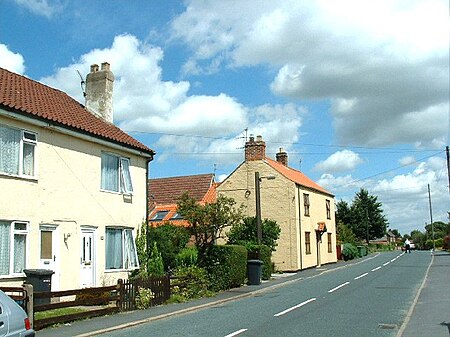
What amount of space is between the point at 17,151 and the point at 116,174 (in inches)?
208

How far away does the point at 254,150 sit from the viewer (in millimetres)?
39500

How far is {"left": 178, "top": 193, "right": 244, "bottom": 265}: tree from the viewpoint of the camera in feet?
73.6

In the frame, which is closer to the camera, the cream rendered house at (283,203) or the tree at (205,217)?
the tree at (205,217)

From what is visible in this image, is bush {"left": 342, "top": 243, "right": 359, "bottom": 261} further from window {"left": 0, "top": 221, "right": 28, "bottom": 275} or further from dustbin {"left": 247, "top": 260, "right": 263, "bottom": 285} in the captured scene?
window {"left": 0, "top": 221, "right": 28, "bottom": 275}

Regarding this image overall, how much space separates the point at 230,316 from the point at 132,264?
7.59 m

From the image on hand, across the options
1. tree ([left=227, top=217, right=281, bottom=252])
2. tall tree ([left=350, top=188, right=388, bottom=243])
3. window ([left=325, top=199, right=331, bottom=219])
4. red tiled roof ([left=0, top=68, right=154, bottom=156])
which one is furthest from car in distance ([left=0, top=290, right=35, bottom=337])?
tall tree ([left=350, top=188, right=388, bottom=243])

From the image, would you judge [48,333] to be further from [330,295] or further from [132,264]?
[330,295]

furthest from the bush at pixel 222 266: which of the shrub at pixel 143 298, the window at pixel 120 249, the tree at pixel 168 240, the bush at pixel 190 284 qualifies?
the shrub at pixel 143 298

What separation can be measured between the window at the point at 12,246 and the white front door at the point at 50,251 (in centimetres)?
76

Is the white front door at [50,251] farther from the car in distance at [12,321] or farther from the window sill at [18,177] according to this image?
the car in distance at [12,321]

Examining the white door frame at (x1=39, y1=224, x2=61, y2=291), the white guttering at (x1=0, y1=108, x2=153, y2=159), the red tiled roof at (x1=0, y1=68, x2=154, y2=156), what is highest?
the red tiled roof at (x1=0, y1=68, x2=154, y2=156)

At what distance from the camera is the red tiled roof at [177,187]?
48688mm

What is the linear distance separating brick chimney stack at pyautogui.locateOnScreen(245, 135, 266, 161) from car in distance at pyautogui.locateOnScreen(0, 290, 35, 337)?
31797mm

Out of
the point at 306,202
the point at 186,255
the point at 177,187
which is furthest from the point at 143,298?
the point at 177,187
